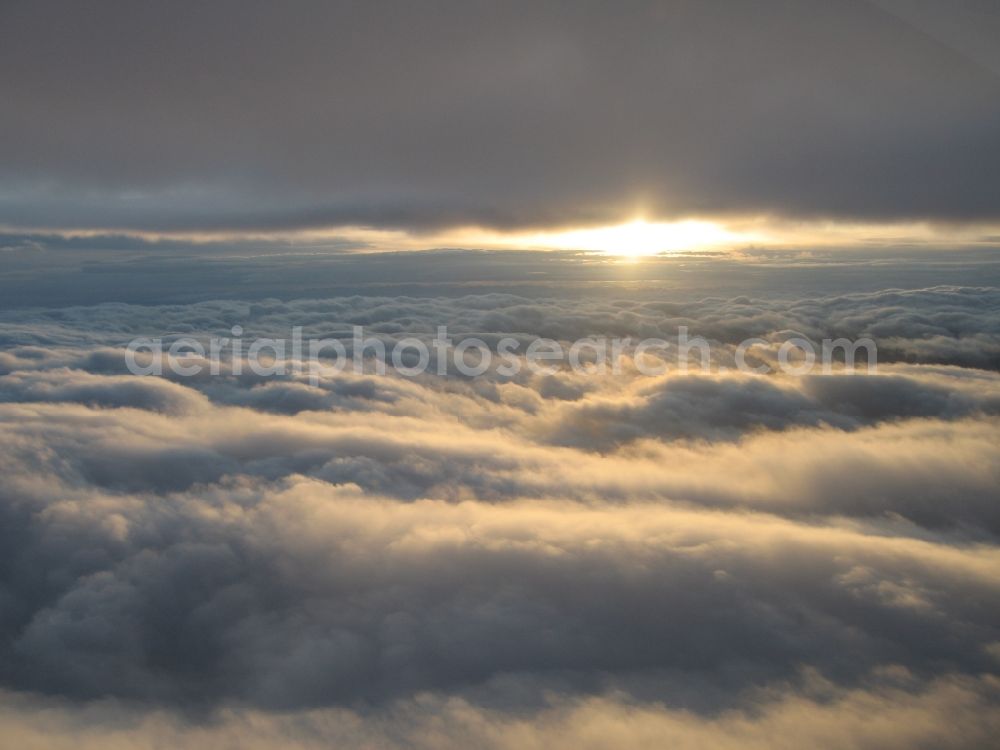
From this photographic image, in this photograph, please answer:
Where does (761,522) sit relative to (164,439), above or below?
below

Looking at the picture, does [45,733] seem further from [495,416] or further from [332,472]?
[495,416]

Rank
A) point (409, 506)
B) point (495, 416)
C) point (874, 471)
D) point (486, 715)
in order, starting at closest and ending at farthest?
1. point (486, 715)
2. point (409, 506)
3. point (874, 471)
4. point (495, 416)

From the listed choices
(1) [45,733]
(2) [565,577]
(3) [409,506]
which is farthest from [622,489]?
(1) [45,733]

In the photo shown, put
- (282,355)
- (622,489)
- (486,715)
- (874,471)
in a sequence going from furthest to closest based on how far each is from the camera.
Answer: (282,355), (874,471), (622,489), (486,715)

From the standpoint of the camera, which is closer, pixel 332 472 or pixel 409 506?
pixel 409 506

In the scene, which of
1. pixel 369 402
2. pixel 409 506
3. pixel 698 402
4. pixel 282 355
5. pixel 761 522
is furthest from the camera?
pixel 282 355

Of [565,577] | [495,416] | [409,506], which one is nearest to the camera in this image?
[565,577]

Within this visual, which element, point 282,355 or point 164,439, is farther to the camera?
point 282,355

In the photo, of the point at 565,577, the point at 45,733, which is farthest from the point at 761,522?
the point at 45,733

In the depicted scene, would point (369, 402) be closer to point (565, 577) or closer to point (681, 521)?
point (681, 521)
